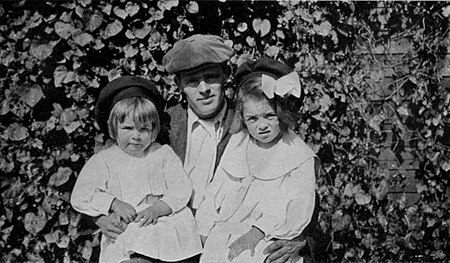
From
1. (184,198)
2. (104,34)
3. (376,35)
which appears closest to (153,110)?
(184,198)

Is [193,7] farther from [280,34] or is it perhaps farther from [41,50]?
[41,50]

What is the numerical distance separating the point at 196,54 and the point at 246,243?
0.73m

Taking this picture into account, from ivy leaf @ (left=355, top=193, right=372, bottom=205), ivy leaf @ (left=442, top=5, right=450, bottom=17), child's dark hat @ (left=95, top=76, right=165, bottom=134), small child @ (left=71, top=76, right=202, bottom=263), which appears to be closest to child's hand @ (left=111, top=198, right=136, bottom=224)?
small child @ (left=71, top=76, right=202, bottom=263)

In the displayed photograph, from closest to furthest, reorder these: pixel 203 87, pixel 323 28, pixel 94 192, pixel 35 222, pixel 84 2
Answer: pixel 94 192, pixel 203 87, pixel 84 2, pixel 35 222, pixel 323 28

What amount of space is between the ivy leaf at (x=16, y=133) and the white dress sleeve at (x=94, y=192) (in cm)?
92

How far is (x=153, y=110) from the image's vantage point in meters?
2.60

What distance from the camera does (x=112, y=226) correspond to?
255cm

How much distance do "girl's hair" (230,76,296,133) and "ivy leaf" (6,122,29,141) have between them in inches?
50.3

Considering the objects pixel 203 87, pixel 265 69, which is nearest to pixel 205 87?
pixel 203 87

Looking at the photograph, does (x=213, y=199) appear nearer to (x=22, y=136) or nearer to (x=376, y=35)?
(x=22, y=136)

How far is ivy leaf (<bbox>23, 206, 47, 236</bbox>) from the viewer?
3.45 m

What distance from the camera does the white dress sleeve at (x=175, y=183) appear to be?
2.59m

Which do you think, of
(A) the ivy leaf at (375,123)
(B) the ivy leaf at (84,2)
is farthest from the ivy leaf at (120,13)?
(A) the ivy leaf at (375,123)

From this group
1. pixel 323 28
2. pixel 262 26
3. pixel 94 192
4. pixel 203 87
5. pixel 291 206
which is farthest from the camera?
pixel 323 28
